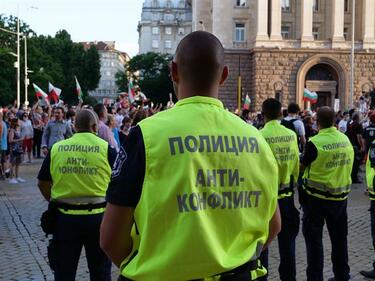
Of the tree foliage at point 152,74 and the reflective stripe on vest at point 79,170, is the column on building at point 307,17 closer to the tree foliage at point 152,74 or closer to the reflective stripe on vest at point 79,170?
the tree foliage at point 152,74

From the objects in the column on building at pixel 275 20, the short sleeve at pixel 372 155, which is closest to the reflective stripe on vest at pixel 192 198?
the short sleeve at pixel 372 155

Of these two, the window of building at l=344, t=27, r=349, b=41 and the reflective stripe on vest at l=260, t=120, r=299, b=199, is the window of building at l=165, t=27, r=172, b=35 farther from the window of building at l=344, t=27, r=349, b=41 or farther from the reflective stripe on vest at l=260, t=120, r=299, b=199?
the reflective stripe on vest at l=260, t=120, r=299, b=199

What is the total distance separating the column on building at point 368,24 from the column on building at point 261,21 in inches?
361

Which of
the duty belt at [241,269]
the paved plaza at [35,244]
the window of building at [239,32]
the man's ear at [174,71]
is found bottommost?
the paved plaza at [35,244]

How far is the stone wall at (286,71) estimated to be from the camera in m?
55.4

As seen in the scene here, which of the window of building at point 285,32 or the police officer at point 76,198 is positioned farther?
the window of building at point 285,32

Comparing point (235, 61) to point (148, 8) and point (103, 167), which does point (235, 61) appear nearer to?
point (103, 167)

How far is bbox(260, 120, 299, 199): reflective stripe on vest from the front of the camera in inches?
280

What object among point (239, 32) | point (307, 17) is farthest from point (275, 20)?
point (239, 32)

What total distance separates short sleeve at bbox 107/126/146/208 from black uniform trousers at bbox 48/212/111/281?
9.05 feet

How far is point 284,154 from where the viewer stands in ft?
23.4

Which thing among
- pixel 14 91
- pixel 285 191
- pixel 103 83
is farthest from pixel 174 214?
pixel 103 83

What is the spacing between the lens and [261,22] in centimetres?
5675

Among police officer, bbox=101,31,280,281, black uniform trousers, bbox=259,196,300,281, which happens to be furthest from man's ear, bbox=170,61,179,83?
black uniform trousers, bbox=259,196,300,281
